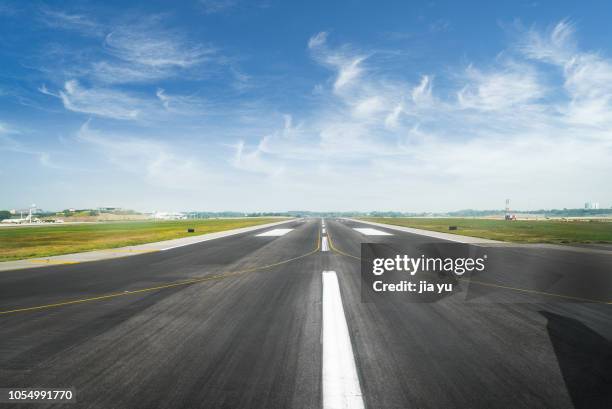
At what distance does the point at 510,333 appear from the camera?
4793 millimetres

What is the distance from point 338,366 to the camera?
367 centimetres

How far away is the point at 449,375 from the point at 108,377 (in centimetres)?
422

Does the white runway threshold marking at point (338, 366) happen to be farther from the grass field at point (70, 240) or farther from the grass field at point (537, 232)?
the grass field at point (537, 232)

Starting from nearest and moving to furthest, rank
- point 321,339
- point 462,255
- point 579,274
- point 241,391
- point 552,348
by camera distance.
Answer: point 241,391 → point 552,348 → point 321,339 → point 579,274 → point 462,255

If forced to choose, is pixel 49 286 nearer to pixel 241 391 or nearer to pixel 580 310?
pixel 241 391

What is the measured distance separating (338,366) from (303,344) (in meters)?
0.83

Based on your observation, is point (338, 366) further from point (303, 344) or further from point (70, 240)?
point (70, 240)

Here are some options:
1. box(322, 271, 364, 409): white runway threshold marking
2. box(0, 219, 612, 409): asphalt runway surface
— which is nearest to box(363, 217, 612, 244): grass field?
box(0, 219, 612, 409): asphalt runway surface

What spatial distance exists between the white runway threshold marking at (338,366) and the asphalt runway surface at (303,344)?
0.02 metres

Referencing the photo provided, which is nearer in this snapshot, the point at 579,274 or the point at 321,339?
the point at 321,339

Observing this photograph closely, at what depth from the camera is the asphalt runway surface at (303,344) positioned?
3135mm

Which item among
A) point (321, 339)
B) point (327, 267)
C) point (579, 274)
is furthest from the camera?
point (327, 267)

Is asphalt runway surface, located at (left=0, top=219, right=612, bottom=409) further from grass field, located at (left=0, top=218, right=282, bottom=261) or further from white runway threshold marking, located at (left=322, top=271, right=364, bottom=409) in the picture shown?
grass field, located at (left=0, top=218, right=282, bottom=261)

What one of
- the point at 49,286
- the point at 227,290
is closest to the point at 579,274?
the point at 227,290
